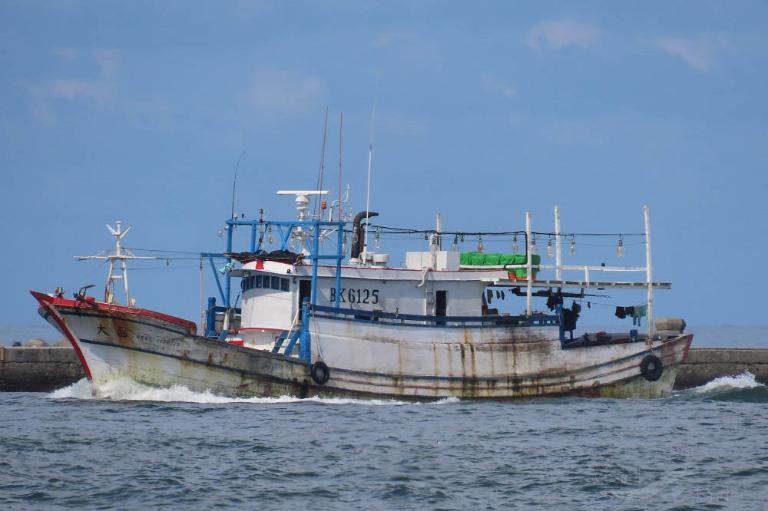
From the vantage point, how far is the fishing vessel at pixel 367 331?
30547 millimetres

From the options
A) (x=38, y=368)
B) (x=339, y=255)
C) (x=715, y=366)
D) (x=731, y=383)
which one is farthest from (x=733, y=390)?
(x=38, y=368)

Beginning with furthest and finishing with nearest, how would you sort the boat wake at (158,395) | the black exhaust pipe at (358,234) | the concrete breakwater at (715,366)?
the concrete breakwater at (715,366)
the black exhaust pipe at (358,234)
the boat wake at (158,395)

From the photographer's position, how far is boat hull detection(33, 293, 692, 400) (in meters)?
30.3

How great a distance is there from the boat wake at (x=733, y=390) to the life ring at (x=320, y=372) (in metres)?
12.7

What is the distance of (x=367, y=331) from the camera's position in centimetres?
3238

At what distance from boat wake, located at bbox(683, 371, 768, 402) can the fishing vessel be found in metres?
2.67

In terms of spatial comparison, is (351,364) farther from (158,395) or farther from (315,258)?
(158,395)

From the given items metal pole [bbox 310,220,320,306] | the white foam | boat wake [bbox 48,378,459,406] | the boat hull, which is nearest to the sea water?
boat wake [bbox 48,378,459,406]

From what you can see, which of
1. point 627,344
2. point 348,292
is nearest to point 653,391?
point 627,344

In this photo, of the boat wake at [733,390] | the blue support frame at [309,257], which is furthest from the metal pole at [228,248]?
the boat wake at [733,390]

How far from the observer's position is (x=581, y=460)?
24266mm

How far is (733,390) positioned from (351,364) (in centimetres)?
1394

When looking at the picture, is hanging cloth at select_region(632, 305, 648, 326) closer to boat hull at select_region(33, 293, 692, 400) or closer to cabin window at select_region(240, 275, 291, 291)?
boat hull at select_region(33, 293, 692, 400)

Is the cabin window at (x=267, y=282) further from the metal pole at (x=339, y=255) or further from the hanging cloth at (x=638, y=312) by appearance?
the hanging cloth at (x=638, y=312)
